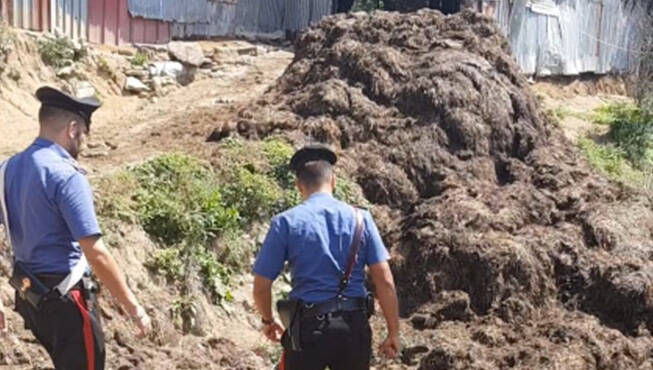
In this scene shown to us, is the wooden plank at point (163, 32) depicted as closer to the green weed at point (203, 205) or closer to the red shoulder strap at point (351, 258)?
the green weed at point (203, 205)

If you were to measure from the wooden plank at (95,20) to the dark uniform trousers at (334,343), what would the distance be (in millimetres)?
11777

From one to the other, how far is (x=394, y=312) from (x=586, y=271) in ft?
15.3

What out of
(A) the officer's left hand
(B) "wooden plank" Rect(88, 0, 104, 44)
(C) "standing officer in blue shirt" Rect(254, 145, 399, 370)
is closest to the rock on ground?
(B) "wooden plank" Rect(88, 0, 104, 44)

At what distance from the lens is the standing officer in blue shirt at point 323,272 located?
4859 mm

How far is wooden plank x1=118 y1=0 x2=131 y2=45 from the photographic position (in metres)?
16.5

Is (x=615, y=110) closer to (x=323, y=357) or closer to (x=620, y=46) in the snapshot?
(x=620, y=46)

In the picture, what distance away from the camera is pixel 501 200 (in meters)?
10.2

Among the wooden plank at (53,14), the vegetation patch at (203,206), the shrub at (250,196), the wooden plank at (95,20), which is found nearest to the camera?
the vegetation patch at (203,206)

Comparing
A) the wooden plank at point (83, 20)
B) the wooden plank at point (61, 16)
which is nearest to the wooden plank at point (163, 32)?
the wooden plank at point (83, 20)

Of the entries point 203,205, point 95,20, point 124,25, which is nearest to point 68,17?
point 95,20

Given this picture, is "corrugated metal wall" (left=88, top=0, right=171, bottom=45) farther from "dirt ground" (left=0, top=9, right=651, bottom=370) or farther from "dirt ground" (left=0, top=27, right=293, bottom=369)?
"dirt ground" (left=0, top=9, right=651, bottom=370)

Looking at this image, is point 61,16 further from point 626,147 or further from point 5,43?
point 626,147

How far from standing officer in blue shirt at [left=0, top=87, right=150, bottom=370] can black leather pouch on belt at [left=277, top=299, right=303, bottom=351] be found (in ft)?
2.50

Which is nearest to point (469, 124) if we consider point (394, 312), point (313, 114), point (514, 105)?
point (514, 105)
